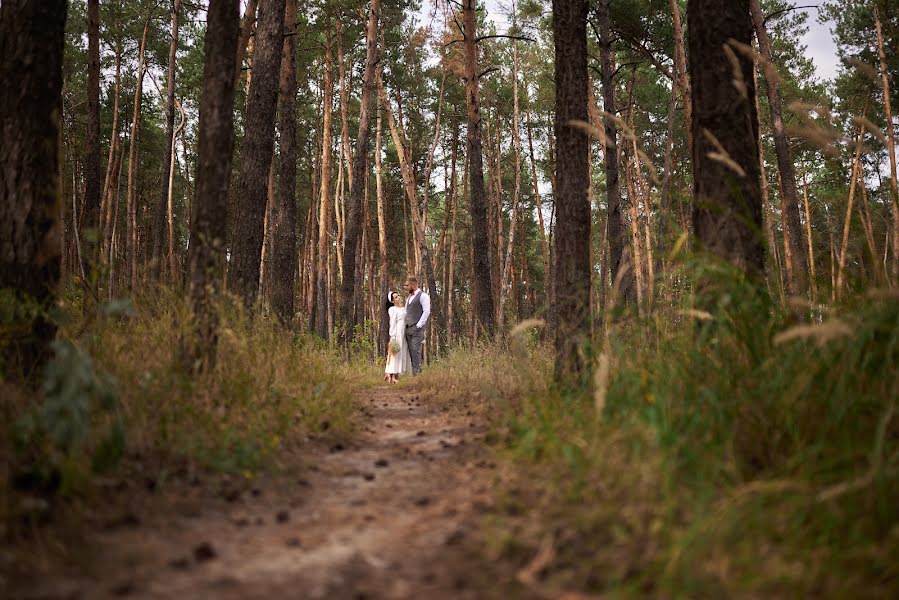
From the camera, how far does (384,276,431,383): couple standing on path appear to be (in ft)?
40.4

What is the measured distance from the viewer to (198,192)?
5.50 meters

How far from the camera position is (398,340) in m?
12.5

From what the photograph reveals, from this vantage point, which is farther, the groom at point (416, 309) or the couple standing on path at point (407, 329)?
the groom at point (416, 309)

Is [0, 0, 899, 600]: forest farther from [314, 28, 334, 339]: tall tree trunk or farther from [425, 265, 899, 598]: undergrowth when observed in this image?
[314, 28, 334, 339]: tall tree trunk

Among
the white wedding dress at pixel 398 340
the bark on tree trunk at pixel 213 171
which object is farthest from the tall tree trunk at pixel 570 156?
Result: the white wedding dress at pixel 398 340

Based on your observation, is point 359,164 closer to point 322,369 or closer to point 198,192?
point 322,369

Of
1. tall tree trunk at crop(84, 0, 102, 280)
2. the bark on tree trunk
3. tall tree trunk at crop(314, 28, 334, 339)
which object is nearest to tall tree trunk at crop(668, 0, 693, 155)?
tall tree trunk at crop(314, 28, 334, 339)

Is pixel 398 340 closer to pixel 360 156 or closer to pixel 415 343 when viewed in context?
pixel 415 343

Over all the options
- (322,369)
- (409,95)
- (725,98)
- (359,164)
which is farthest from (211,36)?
(409,95)

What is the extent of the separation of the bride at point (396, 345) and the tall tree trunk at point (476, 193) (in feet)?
6.49

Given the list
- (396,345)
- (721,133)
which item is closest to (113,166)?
(396,345)

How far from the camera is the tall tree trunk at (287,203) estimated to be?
11484 mm

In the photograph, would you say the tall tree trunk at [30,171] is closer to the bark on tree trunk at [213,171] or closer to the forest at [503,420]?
the forest at [503,420]

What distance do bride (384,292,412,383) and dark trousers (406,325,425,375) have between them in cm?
13
